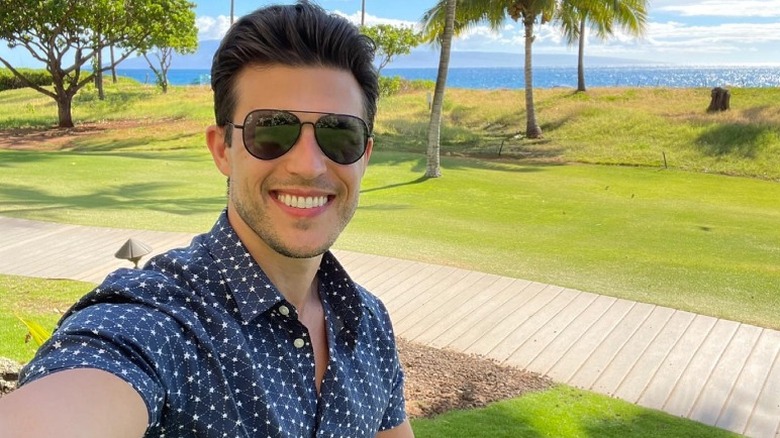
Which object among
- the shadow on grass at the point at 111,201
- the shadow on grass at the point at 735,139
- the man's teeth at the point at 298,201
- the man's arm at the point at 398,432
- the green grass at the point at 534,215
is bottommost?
the green grass at the point at 534,215

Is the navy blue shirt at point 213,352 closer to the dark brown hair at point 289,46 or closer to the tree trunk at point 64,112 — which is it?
the dark brown hair at point 289,46

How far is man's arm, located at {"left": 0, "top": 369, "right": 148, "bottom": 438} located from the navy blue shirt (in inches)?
1.0

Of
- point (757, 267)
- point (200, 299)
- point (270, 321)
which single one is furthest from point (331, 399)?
point (757, 267)

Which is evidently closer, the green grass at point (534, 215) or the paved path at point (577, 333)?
the paved path at point (577, 333)

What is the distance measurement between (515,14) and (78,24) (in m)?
17.2

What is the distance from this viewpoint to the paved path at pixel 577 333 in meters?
5.85

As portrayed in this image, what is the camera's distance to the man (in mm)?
1426

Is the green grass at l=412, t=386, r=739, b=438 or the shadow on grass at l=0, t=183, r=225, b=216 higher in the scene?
the shadow on grass at l=0, t=183, r=225, b=216

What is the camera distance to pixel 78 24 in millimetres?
30562

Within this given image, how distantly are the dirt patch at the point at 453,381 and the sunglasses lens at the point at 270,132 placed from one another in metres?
3.63

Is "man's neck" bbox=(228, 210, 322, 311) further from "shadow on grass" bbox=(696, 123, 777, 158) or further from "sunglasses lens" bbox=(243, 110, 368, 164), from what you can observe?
"shadow on grass" bbox=(696, 123, 777, 158)

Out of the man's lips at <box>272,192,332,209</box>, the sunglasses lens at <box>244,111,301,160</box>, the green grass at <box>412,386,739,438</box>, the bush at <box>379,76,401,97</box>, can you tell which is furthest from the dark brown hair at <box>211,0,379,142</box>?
the bush at <box>379,76,401,97</box>

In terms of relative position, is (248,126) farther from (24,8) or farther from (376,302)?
(24,8)

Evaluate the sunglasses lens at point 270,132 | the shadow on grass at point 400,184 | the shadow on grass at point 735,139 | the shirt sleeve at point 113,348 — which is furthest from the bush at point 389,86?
the shirt sleeve at point 113,348
